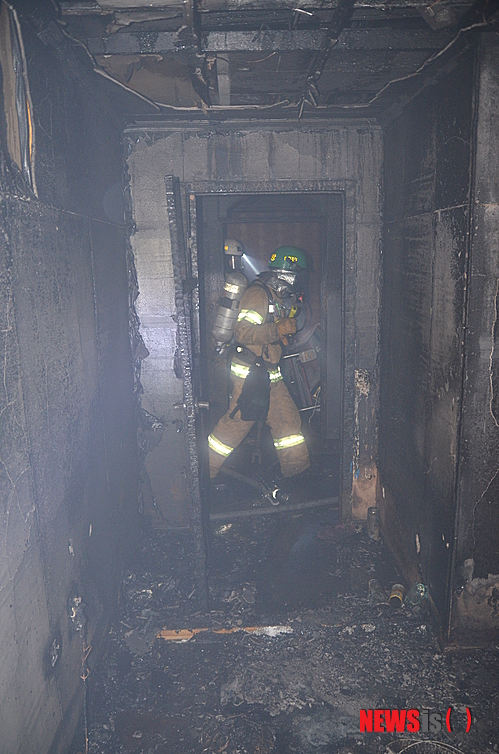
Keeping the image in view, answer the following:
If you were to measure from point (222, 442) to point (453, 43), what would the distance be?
3.93 meters

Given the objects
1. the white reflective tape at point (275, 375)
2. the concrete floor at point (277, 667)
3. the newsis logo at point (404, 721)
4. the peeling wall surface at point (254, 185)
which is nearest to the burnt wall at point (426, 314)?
A: the peeling wall surface at point (254, 185)

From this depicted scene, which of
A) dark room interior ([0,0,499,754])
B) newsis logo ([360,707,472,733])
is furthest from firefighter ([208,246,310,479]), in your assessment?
newsis logo ([360,707,472,733])

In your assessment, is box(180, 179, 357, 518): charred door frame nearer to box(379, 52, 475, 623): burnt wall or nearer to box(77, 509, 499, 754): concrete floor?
box(379, 52, 475, 623): burnt wall

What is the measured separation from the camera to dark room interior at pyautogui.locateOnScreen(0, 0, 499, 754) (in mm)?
2188

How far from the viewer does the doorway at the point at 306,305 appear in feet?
20.5

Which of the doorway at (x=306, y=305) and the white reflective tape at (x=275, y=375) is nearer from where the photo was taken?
the white reflective tape at (x=275, y=375)

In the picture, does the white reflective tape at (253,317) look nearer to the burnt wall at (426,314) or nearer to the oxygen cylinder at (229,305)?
the oxygen cylinder at (229,305)

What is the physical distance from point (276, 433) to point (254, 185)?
273cm

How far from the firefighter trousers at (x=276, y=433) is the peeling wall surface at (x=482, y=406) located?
2687 mm

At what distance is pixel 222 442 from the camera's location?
5.32 metres

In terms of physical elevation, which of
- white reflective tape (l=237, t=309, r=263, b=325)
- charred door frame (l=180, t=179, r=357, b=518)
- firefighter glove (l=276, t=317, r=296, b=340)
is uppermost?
charred door frame (l=180, t=179, r=357, b=518)

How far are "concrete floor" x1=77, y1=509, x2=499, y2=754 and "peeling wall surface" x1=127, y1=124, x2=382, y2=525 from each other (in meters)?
1.45

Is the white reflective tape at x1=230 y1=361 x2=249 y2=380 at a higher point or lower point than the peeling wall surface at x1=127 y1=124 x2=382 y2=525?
lower

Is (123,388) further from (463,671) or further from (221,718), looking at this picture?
(463,671)
